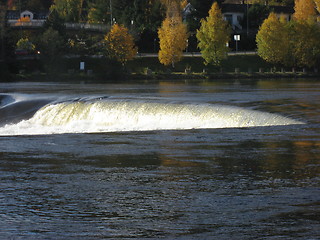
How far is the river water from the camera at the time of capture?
1561 cm

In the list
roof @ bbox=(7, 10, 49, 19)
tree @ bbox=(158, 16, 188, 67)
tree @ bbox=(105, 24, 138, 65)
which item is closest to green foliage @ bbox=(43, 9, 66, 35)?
tree @ bbox=(105, 24, 138, 65)

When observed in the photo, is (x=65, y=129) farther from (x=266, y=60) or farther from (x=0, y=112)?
(x=266, y=60)

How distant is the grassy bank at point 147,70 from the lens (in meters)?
91.7

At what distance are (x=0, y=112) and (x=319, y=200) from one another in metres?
31.1

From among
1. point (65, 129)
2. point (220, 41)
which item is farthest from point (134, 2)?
point (65, 129)

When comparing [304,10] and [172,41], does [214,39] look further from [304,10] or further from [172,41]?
[304,10]

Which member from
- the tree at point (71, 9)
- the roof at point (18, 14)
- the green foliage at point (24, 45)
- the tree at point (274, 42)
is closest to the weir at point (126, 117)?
the tree at point (274, 42)

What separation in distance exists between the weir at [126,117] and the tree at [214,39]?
5890cm

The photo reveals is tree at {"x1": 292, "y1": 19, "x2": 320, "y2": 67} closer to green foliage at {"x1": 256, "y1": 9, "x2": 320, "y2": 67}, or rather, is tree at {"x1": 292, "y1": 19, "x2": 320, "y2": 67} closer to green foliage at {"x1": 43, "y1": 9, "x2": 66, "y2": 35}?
green foliage at {"x1": 256, "y1": 9, "x2": 320, "y2": 67}

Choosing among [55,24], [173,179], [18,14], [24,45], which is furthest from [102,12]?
[173,179]

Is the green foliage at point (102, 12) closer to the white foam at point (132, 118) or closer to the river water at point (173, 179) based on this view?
the white foam at point (132, 118)

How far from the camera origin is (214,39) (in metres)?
102

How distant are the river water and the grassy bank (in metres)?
55.6

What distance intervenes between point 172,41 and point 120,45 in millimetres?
7086
